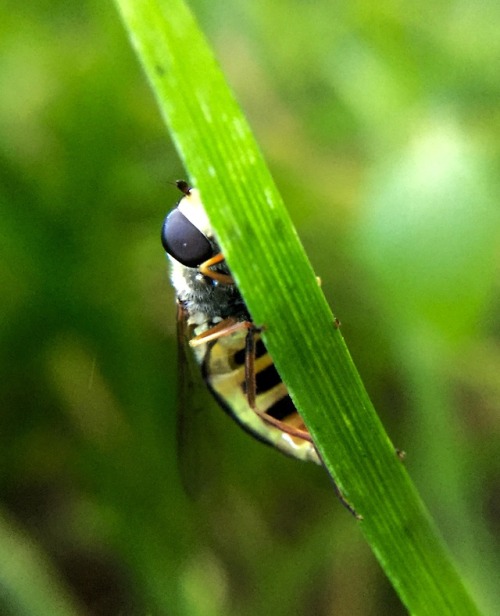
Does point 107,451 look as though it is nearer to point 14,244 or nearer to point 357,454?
point 14,244

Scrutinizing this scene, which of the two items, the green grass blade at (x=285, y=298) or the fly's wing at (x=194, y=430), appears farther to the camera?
the fly's wing at (x=194, y=430)

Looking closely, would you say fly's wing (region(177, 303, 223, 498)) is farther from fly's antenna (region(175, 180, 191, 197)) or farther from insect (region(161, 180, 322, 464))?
fly's antenna (region(175, 180, 191, 197))

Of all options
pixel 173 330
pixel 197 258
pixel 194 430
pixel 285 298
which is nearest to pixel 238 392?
pixel 194 430

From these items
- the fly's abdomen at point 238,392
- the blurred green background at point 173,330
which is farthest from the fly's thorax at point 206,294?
the blurred green background at point 173,330

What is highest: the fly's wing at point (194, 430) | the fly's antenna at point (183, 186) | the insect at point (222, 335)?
the fly's antenna at point (183, 186)

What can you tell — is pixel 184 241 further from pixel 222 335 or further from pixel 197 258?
pixel 222 335

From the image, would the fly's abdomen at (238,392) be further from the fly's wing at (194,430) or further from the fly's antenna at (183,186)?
the fly's antenna at (183,186)
